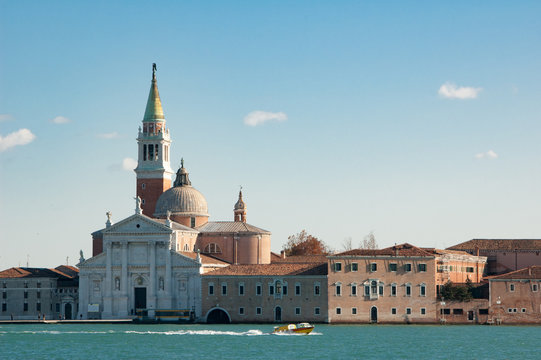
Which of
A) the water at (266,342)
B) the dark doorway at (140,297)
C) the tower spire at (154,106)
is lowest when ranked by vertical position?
the water at (266,342)

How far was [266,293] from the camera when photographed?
8938cm

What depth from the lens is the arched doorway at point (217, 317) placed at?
91.1 metres

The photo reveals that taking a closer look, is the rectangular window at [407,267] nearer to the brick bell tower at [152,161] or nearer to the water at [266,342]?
the water at [266,342]

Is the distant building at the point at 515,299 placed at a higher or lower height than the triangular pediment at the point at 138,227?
lower

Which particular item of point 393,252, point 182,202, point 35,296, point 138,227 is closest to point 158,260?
point 138,227

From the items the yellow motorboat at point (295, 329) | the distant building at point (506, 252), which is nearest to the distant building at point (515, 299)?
the yellow motorboat at point (295, 329)

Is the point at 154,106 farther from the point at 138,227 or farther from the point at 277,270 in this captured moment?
the point at 277,270

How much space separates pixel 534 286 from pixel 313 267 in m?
15.2

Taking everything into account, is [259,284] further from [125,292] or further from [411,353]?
[411,353]

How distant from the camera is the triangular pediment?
311ft

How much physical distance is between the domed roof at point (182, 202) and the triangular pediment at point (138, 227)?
23.5 feet

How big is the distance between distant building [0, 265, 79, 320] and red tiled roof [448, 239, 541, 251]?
3089 centimetres

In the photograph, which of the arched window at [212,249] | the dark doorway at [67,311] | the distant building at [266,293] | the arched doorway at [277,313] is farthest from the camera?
the dark doorway at [67,311]

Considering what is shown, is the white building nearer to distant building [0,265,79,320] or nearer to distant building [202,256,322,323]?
distant building [202,256,322,323]
